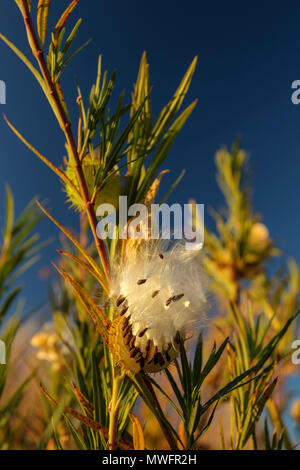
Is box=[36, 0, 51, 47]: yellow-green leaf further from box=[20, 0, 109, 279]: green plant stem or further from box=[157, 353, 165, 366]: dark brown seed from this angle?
box=[157, 353, 165, 366]: dark brown seed

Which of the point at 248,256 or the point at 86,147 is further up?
the point at 248,256

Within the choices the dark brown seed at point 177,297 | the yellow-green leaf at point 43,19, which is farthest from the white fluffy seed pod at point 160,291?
the yellow-green leaf at point 43,19

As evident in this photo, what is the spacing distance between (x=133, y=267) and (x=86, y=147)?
0.44ft

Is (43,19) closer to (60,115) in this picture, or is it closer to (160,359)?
(60,115)

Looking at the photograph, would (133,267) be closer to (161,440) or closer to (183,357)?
(183,357)

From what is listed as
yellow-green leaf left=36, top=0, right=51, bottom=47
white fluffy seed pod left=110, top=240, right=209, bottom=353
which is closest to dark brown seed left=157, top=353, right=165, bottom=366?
white fluffy seed pod left=110, top=240, right=209, bottom=353

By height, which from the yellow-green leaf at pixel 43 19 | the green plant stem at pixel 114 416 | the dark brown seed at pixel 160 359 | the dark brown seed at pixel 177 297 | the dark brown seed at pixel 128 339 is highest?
the yellow-green leaf at pixel 43 19

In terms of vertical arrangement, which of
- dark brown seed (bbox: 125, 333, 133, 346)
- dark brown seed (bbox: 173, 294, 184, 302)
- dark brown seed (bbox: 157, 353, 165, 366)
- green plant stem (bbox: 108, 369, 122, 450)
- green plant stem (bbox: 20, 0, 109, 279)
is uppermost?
green plant stem (bbox: 20, 0, 109, 279)

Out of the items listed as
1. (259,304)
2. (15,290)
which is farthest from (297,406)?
(15,290)

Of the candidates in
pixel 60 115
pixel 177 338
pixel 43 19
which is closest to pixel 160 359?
pixel 177 338

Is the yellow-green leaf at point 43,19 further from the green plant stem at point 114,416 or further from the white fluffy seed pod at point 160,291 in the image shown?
the green plant stem at point 114,416

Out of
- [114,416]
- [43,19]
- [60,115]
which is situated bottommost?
[114,416]

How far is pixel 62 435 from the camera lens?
742 mm

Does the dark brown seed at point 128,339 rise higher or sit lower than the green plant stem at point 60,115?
lower
